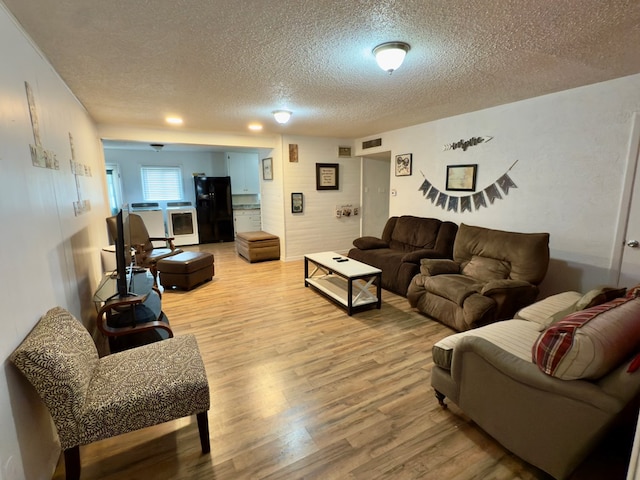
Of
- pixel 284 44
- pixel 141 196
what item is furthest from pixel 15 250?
pixel 141 196

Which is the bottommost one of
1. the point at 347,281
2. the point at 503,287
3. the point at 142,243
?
the point at 347,281

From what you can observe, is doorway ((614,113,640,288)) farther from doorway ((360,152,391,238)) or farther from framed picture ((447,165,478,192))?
doorway ((360,152,391,238))

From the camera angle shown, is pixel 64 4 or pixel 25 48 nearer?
pixel 64 4

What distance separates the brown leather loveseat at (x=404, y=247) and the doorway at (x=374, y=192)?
5.00 ft

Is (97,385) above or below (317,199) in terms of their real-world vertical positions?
below

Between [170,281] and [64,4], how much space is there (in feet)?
11.3

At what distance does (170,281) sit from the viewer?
4.34 metres

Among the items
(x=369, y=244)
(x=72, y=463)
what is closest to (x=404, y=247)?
(x=369, y=244)

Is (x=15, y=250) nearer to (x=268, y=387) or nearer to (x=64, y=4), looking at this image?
(x=64, y=4)

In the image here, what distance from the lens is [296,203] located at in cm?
584

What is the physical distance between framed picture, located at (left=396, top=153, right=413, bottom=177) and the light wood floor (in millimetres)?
2718

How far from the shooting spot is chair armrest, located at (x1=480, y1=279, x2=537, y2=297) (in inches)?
110

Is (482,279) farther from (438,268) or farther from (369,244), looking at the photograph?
(369,244)

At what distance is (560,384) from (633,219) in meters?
2.39
